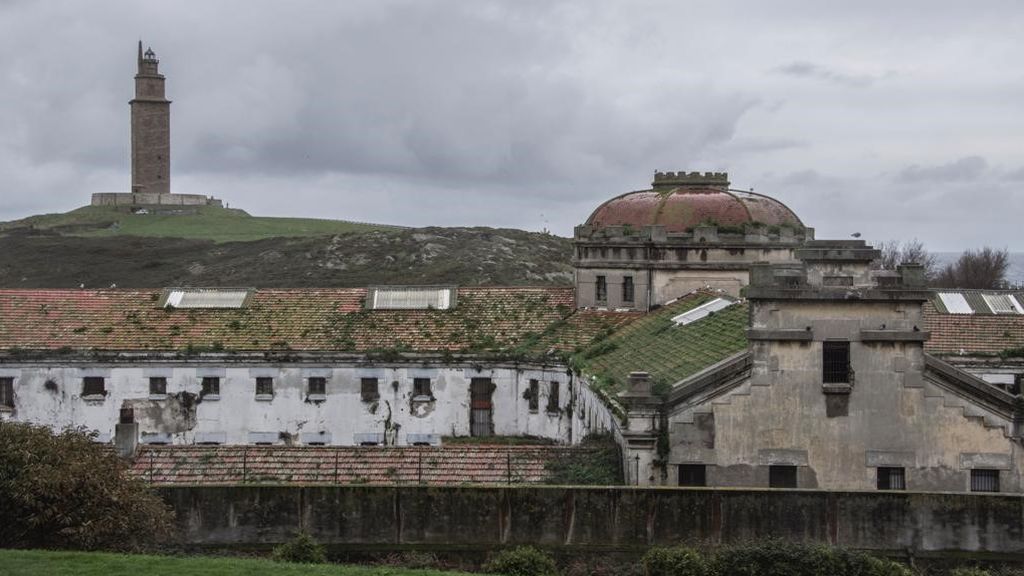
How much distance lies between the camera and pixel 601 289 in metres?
55.7

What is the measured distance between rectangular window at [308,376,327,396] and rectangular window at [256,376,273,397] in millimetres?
1451

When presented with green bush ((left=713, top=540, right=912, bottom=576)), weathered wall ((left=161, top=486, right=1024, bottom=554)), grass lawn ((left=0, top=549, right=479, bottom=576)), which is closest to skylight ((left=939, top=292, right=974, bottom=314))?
weathered wall ((left=161, top=486, right=1024, bottom=554))

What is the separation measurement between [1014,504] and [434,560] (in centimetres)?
1166

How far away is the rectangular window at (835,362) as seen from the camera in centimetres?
3422

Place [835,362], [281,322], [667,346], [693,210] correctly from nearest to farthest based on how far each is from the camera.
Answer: [835,362], [667,346], [693,210], [281,322]

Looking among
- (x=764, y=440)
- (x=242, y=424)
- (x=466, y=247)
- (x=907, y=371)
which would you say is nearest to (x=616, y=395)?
(x=764, y=440)

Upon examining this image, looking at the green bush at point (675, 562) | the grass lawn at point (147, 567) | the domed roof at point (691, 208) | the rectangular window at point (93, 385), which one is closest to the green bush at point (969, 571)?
the green bush at point (675, 562)

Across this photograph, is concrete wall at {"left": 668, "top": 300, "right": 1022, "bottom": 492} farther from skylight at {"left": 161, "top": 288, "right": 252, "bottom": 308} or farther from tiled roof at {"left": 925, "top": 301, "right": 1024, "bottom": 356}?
skylight at {"left": 161, "top": 288, "right": 252, "bottom": 308}

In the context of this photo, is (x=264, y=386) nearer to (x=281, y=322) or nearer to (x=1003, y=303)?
(x=281, y=322)

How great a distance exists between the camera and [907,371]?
112 ft

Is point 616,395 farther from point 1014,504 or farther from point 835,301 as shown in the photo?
point 1014,504

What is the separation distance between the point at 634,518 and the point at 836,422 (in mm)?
7626

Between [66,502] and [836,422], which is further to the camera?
[836,422]

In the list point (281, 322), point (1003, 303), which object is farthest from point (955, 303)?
point (281, 322)
